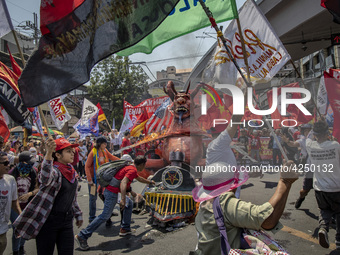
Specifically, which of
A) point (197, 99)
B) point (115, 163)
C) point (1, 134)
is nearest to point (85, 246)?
point (115, 163)

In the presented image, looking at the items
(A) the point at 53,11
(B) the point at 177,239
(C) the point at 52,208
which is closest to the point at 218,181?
(C) the point at 52,208

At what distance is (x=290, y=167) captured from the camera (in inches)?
77.2

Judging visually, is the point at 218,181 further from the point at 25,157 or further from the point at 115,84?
the point at 115,84

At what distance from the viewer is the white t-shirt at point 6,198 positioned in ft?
11.6

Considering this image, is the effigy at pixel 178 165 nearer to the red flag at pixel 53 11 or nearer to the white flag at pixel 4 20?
the red flag at pixel 53 11

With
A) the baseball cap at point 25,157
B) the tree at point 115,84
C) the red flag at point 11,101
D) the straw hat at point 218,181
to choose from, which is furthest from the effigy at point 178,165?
the tree at point 115,84

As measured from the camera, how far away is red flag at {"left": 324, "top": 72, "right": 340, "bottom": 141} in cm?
422

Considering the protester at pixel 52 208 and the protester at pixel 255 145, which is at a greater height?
the protester at pixel 255 145

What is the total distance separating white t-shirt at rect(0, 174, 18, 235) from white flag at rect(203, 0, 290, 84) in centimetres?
324

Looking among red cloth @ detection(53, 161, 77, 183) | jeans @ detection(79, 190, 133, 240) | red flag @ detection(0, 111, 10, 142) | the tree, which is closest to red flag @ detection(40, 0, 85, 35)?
red cloth @ detection(53, 161, 77, 183)

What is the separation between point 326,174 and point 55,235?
12.6 feet

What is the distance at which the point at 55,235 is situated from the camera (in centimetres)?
317

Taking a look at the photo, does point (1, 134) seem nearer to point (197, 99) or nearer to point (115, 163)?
point (115, 163)

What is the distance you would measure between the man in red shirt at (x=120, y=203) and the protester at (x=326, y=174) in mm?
3030
